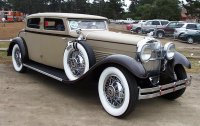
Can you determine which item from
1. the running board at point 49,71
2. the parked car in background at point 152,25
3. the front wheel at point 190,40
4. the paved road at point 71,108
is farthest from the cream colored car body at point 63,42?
the parked car in background at point 152,25

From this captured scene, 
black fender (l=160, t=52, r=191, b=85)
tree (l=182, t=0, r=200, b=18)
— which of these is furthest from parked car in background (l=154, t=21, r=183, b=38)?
tree (l=182, t=0, r=200, b=18)

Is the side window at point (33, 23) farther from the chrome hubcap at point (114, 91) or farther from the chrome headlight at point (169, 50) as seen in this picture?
the chrome headlight at point (169, 50)

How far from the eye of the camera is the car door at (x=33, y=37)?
8002mm

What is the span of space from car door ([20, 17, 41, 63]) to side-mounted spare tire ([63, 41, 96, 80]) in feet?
4.83

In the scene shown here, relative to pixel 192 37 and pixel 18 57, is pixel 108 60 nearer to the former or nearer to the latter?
pixel 18 57

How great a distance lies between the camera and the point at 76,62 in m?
6.59

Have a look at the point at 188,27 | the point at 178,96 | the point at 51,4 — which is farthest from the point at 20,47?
the point at 51,4

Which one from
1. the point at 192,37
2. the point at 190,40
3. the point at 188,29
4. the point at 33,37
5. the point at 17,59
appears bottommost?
the point at 190,40

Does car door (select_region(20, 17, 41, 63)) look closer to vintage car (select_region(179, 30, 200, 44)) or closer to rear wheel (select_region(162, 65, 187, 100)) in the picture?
rear wheel (select_region(162, 65, 187, 100))

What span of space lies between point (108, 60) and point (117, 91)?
1.80 feet

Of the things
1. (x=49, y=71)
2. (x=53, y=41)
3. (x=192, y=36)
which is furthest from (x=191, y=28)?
(x=49, y=71)

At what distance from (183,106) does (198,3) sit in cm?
6084

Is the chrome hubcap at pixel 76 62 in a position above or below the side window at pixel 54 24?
below

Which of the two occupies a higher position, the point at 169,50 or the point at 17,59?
the point at 169,50
